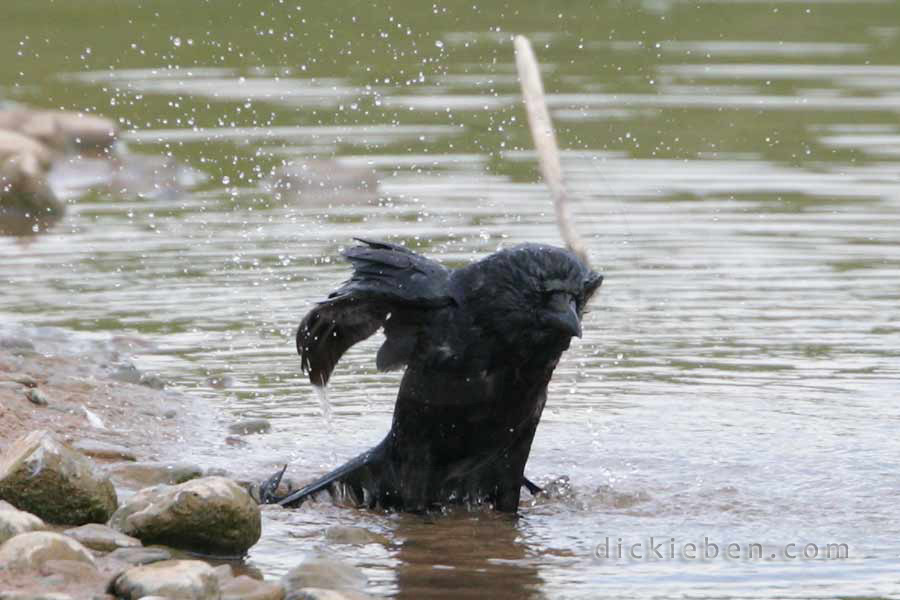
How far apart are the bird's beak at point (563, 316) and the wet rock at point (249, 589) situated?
1.48m

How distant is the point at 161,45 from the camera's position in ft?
60.7

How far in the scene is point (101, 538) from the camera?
5785 millimetres

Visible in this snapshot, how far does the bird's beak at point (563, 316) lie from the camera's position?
6.32 meters

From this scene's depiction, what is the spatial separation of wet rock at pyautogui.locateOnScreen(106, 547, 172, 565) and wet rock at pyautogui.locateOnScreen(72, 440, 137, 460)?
170 centimetres

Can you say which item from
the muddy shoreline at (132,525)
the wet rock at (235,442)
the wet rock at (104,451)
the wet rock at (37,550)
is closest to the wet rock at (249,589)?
the muddy shoreline at (132,525)

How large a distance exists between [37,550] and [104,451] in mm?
2067

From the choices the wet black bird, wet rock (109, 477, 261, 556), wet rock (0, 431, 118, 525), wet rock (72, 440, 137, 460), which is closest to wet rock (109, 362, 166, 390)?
wet rock (72, 440, 137, 460)

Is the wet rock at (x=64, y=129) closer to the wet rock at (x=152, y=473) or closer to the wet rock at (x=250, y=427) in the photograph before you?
the wet rock at (x=250, y=427)

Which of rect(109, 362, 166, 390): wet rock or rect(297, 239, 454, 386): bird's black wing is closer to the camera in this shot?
rect(297, 239, 454, 386): bird's black wing

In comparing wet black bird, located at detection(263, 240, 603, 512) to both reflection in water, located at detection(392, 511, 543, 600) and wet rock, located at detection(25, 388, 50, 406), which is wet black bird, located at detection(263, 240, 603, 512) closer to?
reflection in water, located at detection(392, 511, 543, 600)

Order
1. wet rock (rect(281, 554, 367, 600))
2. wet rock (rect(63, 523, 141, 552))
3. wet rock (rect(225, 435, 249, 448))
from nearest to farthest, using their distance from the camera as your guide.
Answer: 1. wet rock (rect(281, 554, 367, 600))
2. wet rock (rect(63, 523, 141, 552))
3. wet rock (rect(225, 435, 249, 448))

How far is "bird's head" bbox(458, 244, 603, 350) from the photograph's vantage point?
6.39 m

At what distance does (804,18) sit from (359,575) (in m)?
15.3

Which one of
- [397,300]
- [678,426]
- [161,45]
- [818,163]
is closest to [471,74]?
[161,45]
